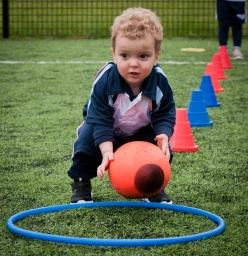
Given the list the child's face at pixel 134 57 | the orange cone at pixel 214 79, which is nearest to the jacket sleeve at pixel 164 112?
the child's face at pixel 134 57

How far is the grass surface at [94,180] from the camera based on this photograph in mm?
2605

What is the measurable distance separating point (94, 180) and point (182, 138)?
852 mm

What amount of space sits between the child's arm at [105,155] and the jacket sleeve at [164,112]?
0.28 meters

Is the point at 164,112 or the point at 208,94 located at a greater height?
the point at 164,112

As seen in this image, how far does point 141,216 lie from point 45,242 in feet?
1.81

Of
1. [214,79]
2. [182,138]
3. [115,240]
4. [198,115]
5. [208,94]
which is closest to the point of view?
[115,240]

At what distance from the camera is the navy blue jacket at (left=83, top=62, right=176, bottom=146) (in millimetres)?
3064

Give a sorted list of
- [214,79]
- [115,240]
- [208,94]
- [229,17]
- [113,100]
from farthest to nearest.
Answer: [229,17]
[214,79]
[208,94]
[113,100]
[115,240]

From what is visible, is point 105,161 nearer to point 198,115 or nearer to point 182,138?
point 182,138

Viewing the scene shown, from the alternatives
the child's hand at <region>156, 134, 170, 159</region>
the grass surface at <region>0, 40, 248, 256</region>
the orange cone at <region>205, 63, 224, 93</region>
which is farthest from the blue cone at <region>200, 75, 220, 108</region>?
the child's hand at <region>156, 134, 170, 159</region>

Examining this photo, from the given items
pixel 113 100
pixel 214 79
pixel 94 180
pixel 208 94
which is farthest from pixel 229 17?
pixel 113 100

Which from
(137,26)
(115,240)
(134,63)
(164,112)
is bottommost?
(115,240)

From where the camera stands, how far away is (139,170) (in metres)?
2.87

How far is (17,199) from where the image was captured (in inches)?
126
